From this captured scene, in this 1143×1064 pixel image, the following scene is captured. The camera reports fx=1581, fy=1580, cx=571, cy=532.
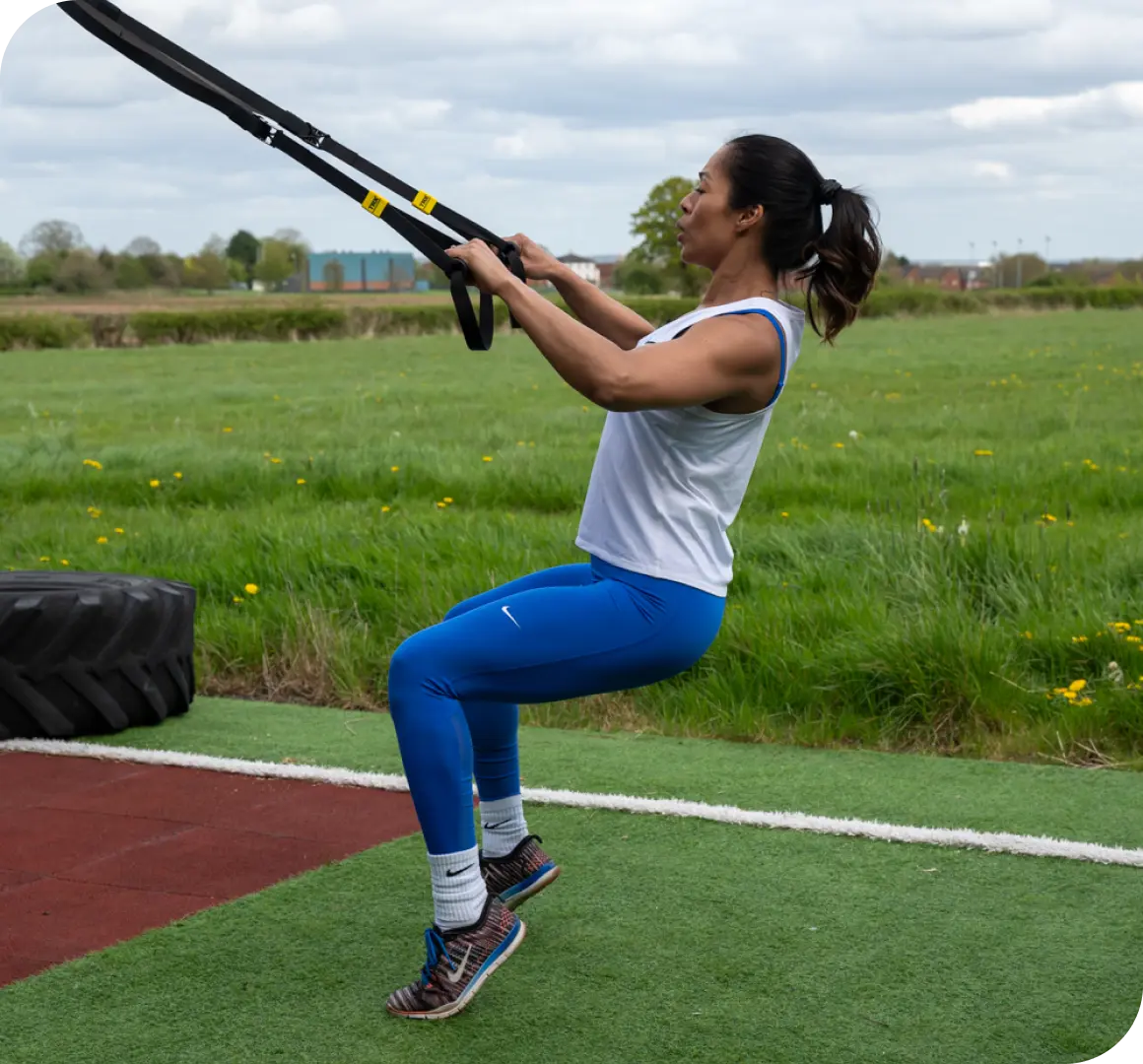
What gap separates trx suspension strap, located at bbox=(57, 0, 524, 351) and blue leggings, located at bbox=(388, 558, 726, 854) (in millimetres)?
621

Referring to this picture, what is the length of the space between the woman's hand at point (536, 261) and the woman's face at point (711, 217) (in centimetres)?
50

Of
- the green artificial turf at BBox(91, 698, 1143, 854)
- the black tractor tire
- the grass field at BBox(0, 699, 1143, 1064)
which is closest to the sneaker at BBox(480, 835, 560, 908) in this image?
the grass field at BBox(0, 699, 1143, 1064)

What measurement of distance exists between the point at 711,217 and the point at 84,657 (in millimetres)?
3618

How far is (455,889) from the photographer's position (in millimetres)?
3643

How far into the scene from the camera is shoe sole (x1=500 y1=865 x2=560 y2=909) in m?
4.14

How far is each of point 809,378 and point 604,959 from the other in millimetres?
21856

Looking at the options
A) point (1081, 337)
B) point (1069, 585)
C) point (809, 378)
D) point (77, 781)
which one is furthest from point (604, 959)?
point (1081, 337)

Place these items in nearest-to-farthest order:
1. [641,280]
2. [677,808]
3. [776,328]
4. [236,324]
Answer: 1. [776,328]
2. [677,808]
3. [236,324]
4. [641,280]

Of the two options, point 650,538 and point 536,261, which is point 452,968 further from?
point 536,261

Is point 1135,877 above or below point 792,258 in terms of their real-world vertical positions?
below

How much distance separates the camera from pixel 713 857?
Answer: 4.77 metres

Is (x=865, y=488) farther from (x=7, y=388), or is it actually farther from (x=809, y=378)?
(x=7, y=388)

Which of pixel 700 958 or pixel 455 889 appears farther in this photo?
pixel 700 958

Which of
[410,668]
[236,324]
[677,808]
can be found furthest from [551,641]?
[236,324]
